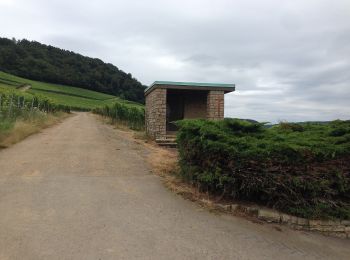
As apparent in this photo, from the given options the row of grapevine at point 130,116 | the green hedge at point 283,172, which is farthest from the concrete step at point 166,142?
the row of grapevine at point 130,116

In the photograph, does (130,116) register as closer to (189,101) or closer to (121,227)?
(189,101)

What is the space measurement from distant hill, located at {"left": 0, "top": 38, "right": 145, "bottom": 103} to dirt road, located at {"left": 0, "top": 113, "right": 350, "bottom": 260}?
295 ft

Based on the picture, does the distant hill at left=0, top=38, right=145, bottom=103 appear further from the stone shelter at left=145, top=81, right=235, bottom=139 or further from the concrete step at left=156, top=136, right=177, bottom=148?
the concrete step at left=156, top=136, right=177, bottom=148

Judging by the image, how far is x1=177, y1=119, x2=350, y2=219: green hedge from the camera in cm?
593

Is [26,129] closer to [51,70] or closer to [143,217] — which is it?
[143,217]

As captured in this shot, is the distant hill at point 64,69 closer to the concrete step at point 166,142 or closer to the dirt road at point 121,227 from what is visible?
the concrete step at point 166,142

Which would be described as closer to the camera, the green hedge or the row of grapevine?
the green hedge

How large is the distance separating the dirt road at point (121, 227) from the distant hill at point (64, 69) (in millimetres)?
89906

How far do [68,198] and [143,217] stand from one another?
1.58m

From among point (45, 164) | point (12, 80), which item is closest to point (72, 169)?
point (45, 164)

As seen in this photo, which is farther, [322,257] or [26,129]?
[26,129]

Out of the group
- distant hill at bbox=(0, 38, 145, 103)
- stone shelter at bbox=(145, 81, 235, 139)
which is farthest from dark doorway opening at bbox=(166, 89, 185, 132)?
distant hill at bbox=(0, 38, 145, 103)

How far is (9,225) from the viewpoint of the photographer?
5.00 metres

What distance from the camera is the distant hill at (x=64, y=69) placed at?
97.8 meters
